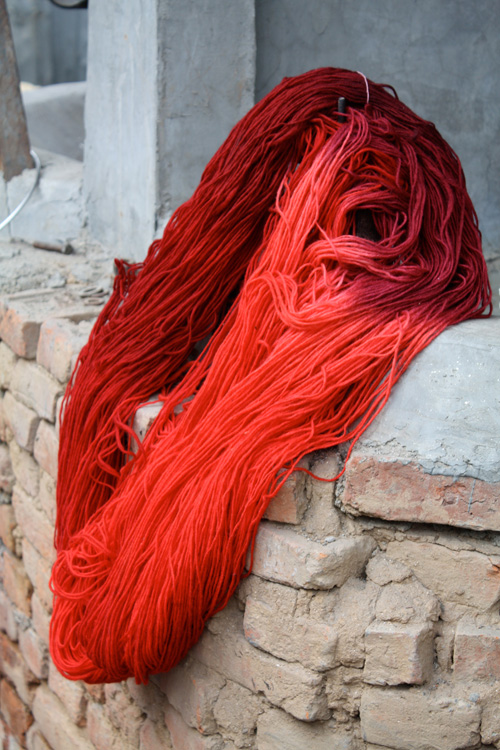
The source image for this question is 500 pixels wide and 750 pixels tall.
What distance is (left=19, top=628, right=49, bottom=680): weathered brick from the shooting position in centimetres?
237

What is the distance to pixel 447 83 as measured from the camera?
2.71 meters

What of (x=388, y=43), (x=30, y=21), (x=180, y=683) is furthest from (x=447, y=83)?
(x=30, y=21)

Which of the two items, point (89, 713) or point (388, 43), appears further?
point (388, 43)

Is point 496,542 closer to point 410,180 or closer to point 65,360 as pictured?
point 410,180

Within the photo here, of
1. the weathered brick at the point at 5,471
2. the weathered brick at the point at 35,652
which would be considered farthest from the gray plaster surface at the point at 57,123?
the weathered brick at the point at 35,652

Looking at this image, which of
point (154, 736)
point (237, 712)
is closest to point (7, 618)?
point (154, 736)

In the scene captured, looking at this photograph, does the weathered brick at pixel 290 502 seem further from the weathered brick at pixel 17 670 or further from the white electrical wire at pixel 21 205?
the white electrical wire at pixel 21 205

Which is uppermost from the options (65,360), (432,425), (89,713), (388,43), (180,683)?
(388,43)

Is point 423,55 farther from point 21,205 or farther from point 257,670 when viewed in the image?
point 257,670

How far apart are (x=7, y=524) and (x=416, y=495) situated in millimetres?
1716

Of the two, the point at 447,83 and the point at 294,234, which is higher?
the point at 447,83

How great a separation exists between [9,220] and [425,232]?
6.23 ft

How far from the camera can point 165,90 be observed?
88.0 inches

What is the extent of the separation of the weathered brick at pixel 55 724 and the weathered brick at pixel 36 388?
90cm
